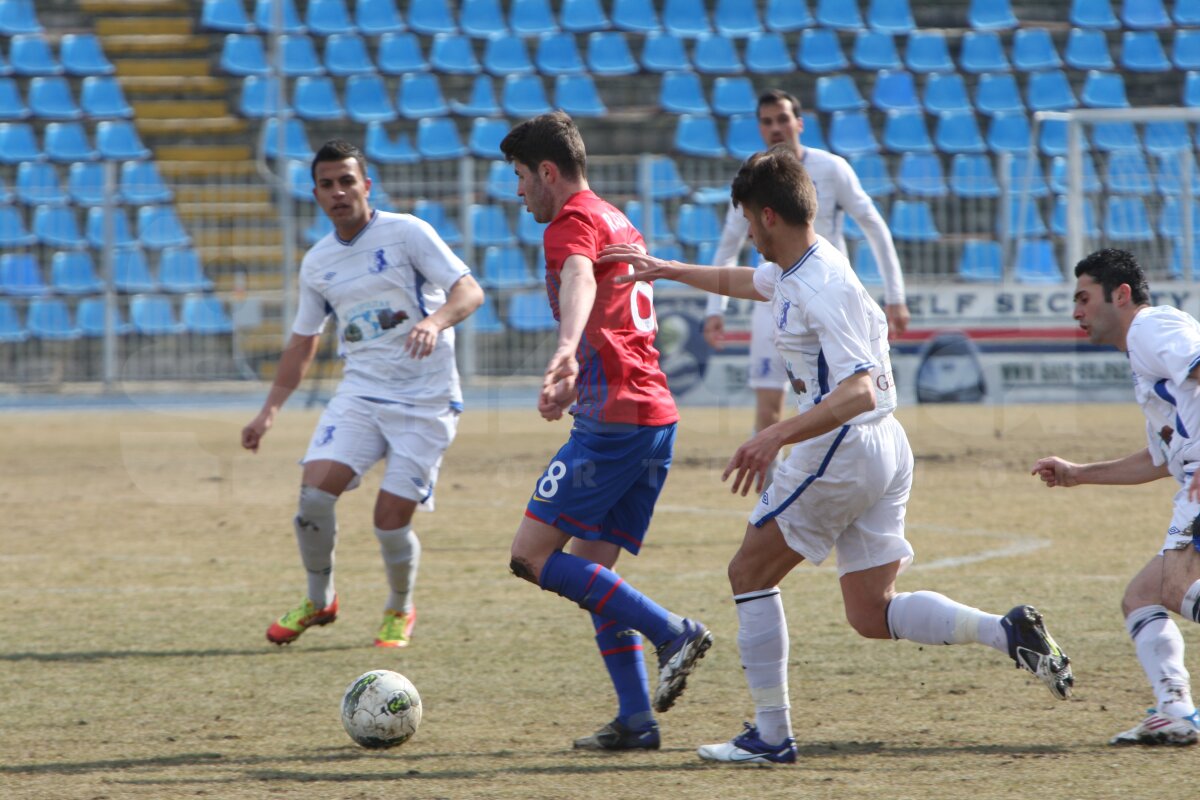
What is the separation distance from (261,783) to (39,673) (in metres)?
2.05

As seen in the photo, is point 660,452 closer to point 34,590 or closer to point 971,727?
point 971,727

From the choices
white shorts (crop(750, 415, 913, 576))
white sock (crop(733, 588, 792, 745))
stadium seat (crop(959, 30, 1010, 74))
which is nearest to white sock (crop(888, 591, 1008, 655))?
white shorts (crop(750, 415, 913, 576))

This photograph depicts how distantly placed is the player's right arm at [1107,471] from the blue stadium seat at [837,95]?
17631 millimetres

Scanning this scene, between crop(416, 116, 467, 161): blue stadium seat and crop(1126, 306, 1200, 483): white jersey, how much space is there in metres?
17.6

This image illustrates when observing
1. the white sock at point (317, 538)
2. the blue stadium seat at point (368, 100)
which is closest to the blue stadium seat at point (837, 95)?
the blue stadium seat at point (368, 100)

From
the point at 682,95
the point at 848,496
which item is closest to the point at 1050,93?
the point at 682,95

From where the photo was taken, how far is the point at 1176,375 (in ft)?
14.6

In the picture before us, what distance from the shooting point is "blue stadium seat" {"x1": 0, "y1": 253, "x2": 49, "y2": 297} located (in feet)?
60.2

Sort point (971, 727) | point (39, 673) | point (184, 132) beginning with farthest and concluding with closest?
point (184, 132)
point (39, 673)
point (971, 727)

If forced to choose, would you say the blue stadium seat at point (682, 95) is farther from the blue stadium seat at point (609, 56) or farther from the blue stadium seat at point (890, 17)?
the blue stadium seat at point (890, 17)

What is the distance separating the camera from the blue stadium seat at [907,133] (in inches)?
850

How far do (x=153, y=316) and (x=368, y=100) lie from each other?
19.3 ft

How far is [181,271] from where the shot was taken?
730 inches

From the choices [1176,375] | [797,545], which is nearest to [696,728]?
[797,545]
